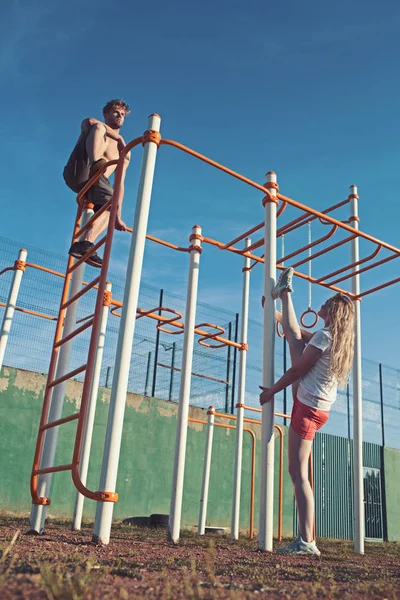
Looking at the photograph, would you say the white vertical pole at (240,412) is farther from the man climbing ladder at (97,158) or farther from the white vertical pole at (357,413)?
the man climbing ladder at (97,158)

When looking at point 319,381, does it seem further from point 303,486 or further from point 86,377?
point 86,377

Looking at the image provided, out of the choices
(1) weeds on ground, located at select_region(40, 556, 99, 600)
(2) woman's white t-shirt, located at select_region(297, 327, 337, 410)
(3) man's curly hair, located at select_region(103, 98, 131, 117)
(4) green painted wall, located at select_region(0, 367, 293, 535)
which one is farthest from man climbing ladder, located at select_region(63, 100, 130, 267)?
(4) green painted wall, located at select_region(0, 367, 293, 535)

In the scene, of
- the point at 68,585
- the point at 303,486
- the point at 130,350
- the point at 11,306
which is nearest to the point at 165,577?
the point at 68,585

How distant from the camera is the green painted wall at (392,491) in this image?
43.2 ft

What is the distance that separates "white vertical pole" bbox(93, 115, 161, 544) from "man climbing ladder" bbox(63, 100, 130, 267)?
1.76 feet

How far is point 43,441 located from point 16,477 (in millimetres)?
4600

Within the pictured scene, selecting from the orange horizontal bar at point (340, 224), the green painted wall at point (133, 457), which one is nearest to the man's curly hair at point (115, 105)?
the orange horizontal bar at point (340, 224)

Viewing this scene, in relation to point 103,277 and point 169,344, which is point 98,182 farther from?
point 169,344

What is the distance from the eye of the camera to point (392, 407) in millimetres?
14273

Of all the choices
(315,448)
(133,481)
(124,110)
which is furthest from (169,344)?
(124,110)

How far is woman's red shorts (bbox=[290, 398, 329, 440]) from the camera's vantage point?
348 cm

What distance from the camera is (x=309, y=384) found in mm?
3566

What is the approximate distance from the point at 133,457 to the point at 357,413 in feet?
16.1

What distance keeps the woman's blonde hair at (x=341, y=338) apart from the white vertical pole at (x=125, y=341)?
4.45ft
